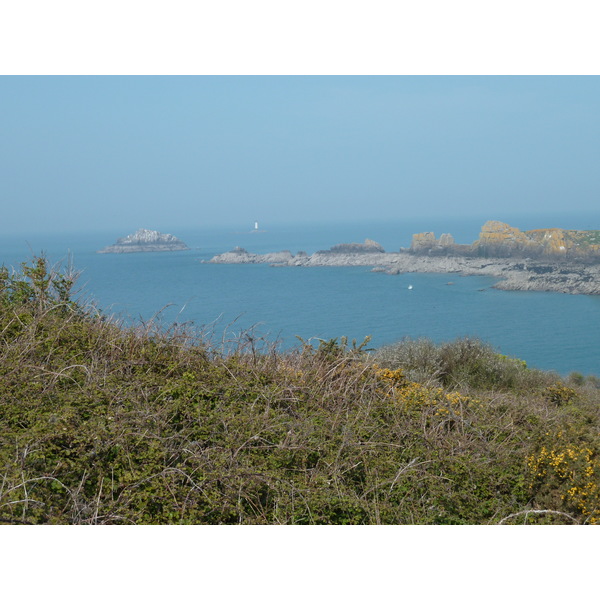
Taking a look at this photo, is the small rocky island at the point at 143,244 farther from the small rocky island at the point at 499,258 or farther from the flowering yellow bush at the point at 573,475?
the flowering yellow bush at the point at 573,475

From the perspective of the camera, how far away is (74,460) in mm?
2879

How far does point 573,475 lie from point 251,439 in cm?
172

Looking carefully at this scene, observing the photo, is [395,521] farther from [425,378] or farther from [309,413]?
[425,378]

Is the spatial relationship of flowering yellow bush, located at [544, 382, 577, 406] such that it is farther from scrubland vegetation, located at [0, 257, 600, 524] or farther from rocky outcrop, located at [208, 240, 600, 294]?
rocky outcrop, located at [208, 240, 600, 294]

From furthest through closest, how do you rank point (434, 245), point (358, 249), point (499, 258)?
point (358, 249)
point (434, 245)
point (499, 258)

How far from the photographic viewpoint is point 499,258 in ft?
134

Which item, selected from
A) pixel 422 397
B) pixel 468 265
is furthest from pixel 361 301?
pixel 422 397

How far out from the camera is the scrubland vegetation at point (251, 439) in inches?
111

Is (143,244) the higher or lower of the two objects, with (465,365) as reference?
higher

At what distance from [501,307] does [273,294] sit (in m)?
13.0

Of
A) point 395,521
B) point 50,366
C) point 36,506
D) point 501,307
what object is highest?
point 50,366

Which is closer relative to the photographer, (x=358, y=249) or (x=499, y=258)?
(x=499, y=258)

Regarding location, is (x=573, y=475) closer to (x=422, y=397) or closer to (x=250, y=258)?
(x=422, y=397)
